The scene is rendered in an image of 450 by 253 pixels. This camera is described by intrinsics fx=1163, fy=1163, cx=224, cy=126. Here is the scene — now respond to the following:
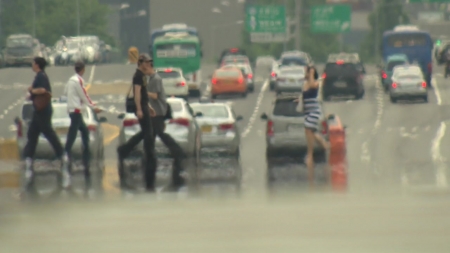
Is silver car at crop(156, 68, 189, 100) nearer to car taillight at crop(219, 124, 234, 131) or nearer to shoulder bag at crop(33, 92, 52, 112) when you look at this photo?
car taillight at crop(219, 124, 234, 131)

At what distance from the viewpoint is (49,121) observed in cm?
1553

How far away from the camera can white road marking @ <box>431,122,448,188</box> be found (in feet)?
50.3

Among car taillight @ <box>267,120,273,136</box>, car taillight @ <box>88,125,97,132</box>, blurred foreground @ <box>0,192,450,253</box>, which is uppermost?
blurred foreground @ <box>0,192,450,253</box>

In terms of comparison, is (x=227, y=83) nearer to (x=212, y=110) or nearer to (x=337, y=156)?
(x=212, y=110)

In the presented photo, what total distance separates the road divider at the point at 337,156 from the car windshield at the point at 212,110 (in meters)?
2.17

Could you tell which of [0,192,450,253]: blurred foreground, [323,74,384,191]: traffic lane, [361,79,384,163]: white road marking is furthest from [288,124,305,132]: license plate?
[0,192,450,253]: blurred foreground

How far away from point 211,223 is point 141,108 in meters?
4.70

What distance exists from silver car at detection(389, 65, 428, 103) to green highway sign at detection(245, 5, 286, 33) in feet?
94.0

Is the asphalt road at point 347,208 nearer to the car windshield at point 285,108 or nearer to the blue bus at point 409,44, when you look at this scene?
the car windshield at point 285,108

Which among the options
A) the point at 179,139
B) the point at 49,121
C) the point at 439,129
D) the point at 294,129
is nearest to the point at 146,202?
the point at 49,121

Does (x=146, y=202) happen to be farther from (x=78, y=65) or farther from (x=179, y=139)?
(x=179, y=139)

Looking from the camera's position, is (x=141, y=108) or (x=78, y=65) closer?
(x=141, y=108)

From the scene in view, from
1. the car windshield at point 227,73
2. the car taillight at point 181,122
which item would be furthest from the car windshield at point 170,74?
the car taillight at point 181,122

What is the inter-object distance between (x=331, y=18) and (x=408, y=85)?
31868 mm
